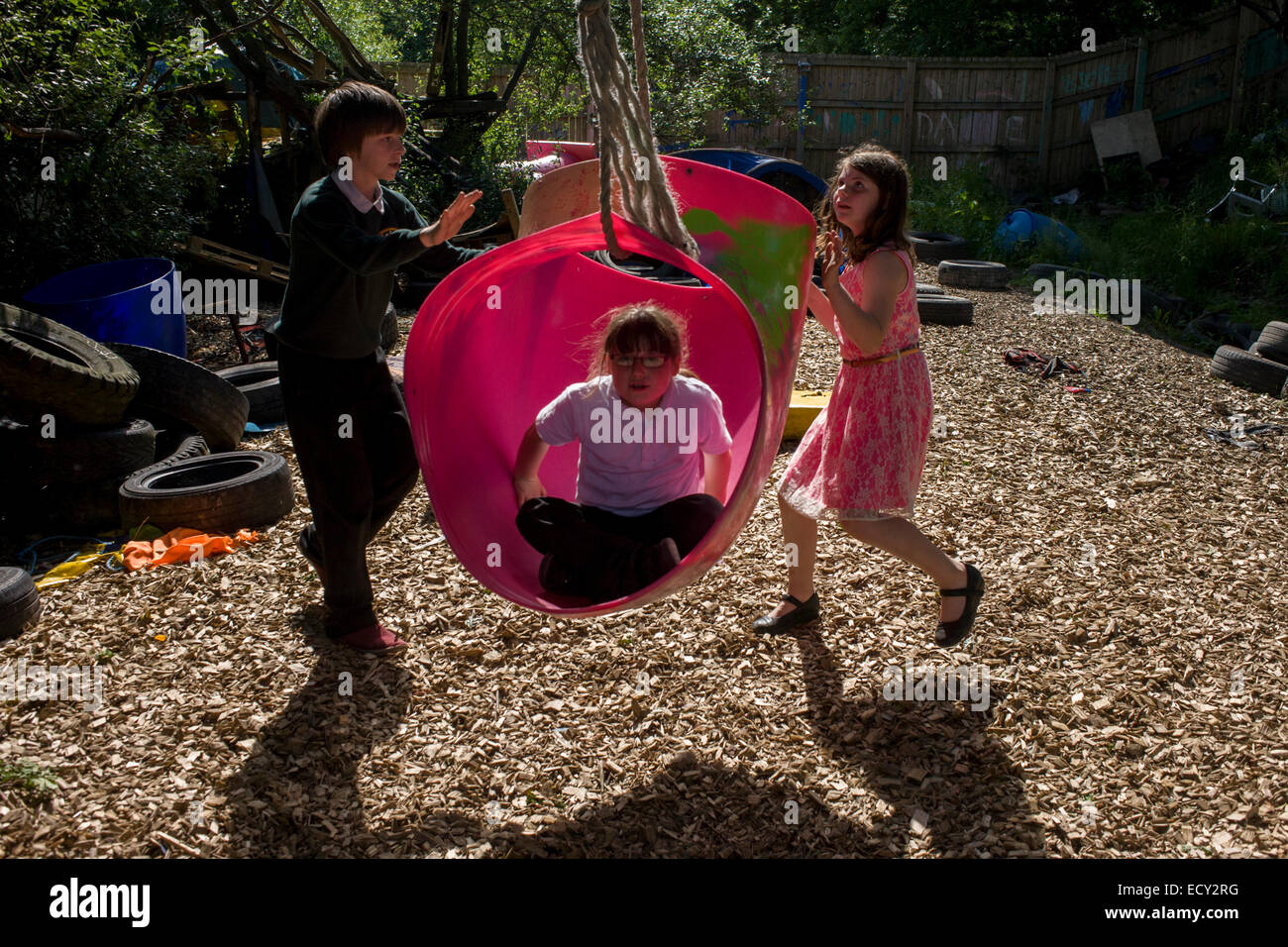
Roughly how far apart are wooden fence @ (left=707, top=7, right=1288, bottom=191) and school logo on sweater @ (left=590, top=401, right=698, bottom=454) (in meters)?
12.6

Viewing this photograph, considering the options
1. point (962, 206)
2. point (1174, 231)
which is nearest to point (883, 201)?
point (1174, 231)

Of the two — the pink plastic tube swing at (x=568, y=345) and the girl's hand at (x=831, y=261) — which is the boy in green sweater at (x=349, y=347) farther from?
the girl's hand at (x=831, y=261)

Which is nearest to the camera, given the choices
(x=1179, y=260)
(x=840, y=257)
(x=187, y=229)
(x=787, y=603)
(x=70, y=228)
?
(x=840, y=257)

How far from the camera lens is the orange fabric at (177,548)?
3.81 m

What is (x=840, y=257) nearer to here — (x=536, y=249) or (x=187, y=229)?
(x=536, y=249)

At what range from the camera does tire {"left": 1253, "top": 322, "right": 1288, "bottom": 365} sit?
6.96 metres

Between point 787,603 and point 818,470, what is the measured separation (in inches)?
22.3

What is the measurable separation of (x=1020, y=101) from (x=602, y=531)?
49.1ft

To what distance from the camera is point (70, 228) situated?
6391 millimetres

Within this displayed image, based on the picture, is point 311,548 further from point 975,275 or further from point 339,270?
point 975,275

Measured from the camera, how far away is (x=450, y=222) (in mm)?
2393

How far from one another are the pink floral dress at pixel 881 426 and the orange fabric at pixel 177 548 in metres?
2.41

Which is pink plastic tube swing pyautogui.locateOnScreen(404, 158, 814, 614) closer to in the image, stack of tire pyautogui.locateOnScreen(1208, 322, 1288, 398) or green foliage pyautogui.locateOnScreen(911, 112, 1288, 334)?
stack of tire pyautogui.locateOnScreen(1208, 322, 1288, 398)

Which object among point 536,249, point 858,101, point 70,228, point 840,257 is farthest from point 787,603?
point 858,101
